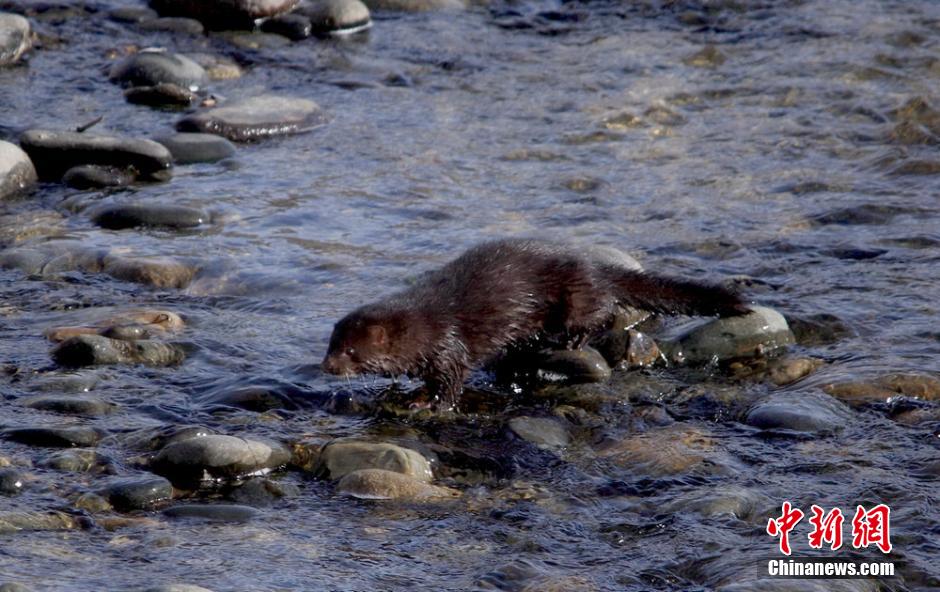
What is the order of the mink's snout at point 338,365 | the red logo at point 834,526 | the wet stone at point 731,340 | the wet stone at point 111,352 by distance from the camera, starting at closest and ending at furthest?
the red logo at point 834,526 < the mink's snout at point 338,365 < the wet stone at point 111,352 < the wet stone at point 731,340

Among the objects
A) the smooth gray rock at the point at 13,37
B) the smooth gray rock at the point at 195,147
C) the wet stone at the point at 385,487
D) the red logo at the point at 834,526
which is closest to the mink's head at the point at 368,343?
the wet stone at the point at 385,487

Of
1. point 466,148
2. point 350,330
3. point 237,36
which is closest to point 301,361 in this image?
point 350,330

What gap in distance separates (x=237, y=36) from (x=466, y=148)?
12.6 ft

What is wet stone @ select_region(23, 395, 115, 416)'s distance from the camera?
643cm

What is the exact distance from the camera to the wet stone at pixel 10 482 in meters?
5.60

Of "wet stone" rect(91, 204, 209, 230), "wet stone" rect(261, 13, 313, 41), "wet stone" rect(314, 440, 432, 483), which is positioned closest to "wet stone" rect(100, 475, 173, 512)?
"wet stone" rect(314, 440, 432, 483)

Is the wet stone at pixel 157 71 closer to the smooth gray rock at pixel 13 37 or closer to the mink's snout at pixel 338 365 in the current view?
the smooth gray rock at pixel 13 37

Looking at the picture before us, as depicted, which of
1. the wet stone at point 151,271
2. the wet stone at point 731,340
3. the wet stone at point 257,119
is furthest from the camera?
the wet stone at point 257,119

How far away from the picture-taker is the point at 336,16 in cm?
1423

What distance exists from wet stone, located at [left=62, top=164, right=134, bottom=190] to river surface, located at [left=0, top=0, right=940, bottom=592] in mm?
261

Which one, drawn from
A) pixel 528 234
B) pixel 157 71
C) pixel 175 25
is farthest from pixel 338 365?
pixel 175 25

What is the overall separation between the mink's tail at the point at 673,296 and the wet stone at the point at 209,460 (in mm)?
2376

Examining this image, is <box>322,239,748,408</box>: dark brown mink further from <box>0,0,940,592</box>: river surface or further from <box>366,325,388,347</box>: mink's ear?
<box>0,0,940,592</box>: river surface

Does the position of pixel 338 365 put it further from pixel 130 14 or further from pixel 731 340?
pixel 130 14
